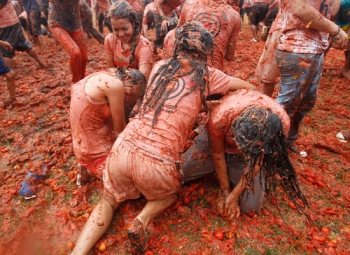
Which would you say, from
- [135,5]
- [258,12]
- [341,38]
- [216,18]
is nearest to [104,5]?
[135,5]

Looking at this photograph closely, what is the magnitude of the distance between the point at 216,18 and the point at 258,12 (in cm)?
541

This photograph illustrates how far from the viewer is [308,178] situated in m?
2.69

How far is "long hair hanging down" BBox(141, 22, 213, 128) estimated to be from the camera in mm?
1974

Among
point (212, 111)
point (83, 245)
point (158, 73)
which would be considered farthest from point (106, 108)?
point (83, 245)

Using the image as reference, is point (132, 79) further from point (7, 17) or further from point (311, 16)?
point (7, 17)

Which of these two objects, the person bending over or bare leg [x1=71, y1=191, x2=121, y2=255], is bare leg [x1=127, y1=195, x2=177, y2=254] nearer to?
bare leg [x1=71, y1=191, x2=121, y2=255]

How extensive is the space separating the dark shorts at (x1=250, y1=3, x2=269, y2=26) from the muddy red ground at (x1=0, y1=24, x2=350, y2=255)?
16.1 ft

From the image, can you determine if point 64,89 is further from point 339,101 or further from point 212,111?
point 339,101

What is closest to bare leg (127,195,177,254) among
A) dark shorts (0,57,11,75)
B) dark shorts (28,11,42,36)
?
dark shorts (0,57,11,75)

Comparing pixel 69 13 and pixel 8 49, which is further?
pixel 8 49

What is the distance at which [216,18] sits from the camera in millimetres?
2910

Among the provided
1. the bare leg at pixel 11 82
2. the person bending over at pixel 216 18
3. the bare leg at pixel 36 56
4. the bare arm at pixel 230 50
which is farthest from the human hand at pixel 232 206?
the bare leg at pixel 36 56

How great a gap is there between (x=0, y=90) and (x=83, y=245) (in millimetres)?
4015

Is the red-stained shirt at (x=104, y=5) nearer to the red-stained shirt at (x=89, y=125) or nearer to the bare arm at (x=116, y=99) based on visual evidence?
the red-stained shirt at (x=89, y=125)
